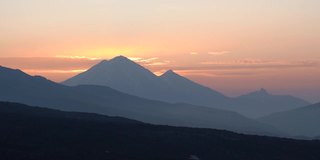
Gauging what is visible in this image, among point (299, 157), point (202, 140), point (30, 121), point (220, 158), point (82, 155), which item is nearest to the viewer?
point (82, 155)

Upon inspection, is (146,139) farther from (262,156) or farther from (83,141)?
(262,156)

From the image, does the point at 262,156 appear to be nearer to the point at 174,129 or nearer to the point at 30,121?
the point at 174,129

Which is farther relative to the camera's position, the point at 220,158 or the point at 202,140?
the point at 202,140

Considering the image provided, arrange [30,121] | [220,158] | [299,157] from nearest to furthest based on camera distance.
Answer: [220,158]
[299,157]
[30,121]

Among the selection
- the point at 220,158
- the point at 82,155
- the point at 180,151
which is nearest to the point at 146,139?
the point at 180,151

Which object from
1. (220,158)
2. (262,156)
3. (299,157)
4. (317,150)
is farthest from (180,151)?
(317,150)

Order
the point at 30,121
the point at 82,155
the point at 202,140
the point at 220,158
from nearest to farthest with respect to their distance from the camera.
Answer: the point at 82,155
the point at 220,158
the point at 202,140
the point at 30,121
